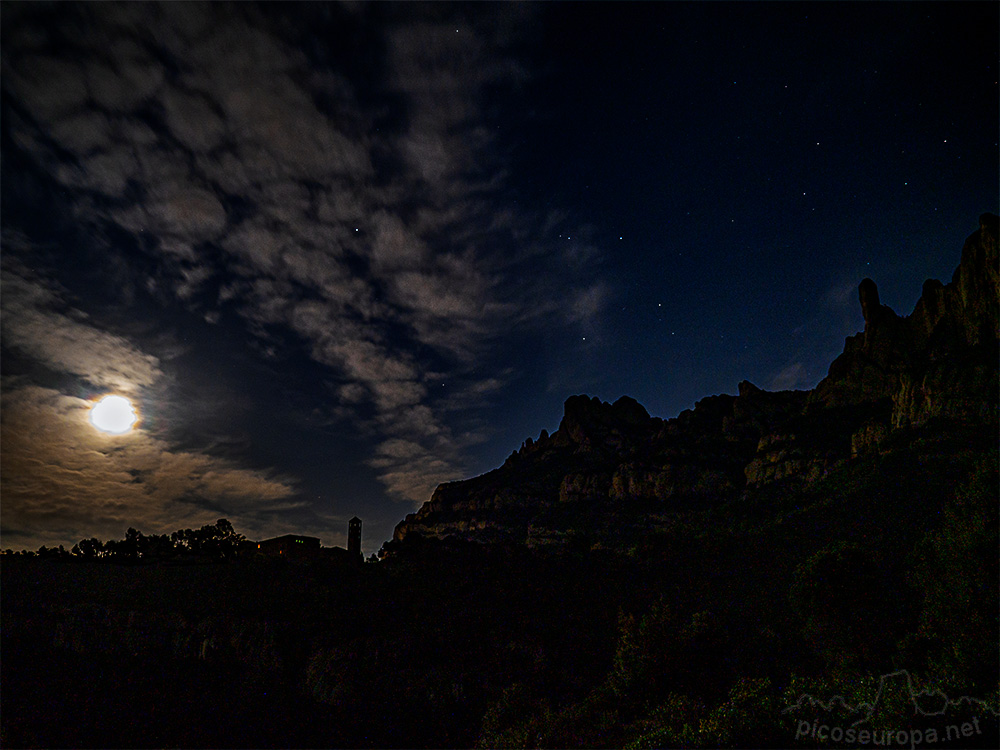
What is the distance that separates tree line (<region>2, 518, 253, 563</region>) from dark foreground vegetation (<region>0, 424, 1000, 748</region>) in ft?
6.10

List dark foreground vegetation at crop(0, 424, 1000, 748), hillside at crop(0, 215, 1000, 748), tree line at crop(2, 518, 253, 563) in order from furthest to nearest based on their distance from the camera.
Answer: tree line at crop(2, 518, 253, 563) < hillside at crop(0, 215, 1000, 748) < dark foreground vegetation at crop(0, 424, 1000, 748)

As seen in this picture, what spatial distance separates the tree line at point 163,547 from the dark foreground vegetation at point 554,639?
1.86 meters

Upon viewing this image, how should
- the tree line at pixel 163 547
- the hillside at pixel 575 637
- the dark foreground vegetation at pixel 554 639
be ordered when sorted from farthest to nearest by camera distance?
the tree line at pixel 163 547 < the hillside at pixel 575 637 < the dark foreground vegetation at pixel 554 639

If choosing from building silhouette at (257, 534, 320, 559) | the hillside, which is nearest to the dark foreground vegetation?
the hillside

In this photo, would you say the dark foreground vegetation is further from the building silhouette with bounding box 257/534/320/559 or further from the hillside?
the building silhouette with bounding box 257/534/320/559

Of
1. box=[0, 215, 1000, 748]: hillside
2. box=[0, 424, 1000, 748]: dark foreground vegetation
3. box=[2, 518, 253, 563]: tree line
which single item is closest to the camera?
box=[0, 424, 1000, 748]: dark foreground vegetation

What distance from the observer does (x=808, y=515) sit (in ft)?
346

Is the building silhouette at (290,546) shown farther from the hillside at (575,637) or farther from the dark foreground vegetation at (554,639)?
the hillside at (575,637)

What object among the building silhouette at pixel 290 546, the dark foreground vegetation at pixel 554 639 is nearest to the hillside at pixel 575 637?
the dark foreground vegetation at pixel 554 639

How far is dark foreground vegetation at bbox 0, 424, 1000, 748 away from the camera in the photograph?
22.1 m

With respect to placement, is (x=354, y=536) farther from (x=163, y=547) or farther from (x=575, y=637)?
(x=575, y=637)

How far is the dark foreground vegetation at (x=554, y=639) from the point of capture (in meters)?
22.1

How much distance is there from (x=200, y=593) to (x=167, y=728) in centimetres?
3656

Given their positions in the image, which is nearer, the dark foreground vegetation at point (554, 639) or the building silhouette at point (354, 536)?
the dark foreground vegetation at point (554, 639)
